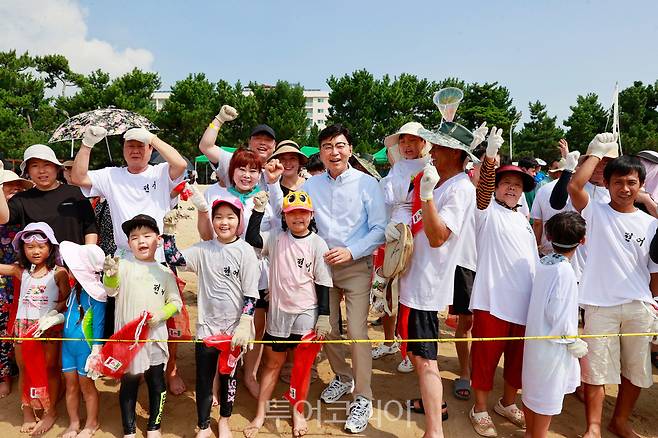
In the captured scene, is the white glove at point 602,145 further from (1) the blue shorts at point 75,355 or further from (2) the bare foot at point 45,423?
(2) the bare foot at point 45,423

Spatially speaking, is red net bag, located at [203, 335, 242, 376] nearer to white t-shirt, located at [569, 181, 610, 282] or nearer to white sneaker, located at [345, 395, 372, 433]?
white sneaker, located at [345, 395, 372, 433]

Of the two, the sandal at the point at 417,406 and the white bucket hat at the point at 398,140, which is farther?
the white bucket hat at the point at 398,140

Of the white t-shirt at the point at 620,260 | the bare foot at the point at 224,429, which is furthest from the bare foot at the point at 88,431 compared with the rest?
the white t-shirt at the point at 620,260

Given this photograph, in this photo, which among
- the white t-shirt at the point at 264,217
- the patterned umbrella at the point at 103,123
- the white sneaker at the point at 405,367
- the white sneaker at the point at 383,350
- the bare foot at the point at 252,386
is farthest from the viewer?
the white sneaker at the point at 383,350

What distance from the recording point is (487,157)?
10.1ft

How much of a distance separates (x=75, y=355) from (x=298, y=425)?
1.88 meters

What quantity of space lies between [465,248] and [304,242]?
1.60m

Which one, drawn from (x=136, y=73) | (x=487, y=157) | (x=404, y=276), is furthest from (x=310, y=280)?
(x=136, y=73)

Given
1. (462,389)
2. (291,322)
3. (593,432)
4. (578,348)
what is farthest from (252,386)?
(593,432)

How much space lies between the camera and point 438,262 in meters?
3.01

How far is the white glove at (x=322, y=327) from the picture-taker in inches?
125

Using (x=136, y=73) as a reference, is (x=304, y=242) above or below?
below

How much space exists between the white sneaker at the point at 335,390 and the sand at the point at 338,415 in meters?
0.07

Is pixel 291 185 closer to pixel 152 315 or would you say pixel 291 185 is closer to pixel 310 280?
pixel 310 280
